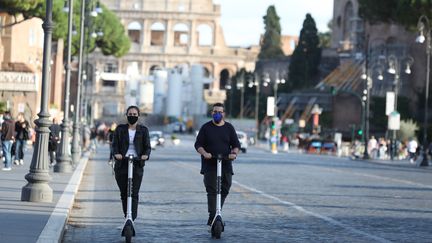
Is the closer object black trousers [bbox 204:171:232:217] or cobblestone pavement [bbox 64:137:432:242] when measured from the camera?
black trousers [bbox 204:171:232:217]

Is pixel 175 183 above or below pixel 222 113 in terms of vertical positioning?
below

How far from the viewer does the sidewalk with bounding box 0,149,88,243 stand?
13.9 metres

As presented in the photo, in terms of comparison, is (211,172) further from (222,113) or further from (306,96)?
(306,96)

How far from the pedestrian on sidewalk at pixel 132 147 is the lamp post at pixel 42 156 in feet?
15.8

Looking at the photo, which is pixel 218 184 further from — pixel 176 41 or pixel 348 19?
pixel 176 41

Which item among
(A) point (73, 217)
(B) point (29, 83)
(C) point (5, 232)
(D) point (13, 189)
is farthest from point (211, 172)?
(B) point (29, 83)

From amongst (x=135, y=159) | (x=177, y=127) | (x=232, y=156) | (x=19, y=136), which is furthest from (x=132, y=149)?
(x=177, y=127)

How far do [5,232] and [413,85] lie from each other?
91227mm

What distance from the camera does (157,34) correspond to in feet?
619

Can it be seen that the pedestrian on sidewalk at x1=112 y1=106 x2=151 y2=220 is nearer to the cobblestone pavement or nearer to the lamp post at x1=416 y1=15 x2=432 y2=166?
the cobblestone pavement

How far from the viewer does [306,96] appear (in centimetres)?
11225

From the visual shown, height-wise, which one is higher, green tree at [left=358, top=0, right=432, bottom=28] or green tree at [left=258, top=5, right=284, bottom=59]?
green tree at [left=258, top=5, right=284, bottom=59]

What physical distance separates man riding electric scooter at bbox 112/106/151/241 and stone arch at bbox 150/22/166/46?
16815 cm

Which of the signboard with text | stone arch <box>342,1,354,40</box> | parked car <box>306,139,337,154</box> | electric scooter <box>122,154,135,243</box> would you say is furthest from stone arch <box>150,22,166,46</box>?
electric scooter <box>122,154,135,243</box>
